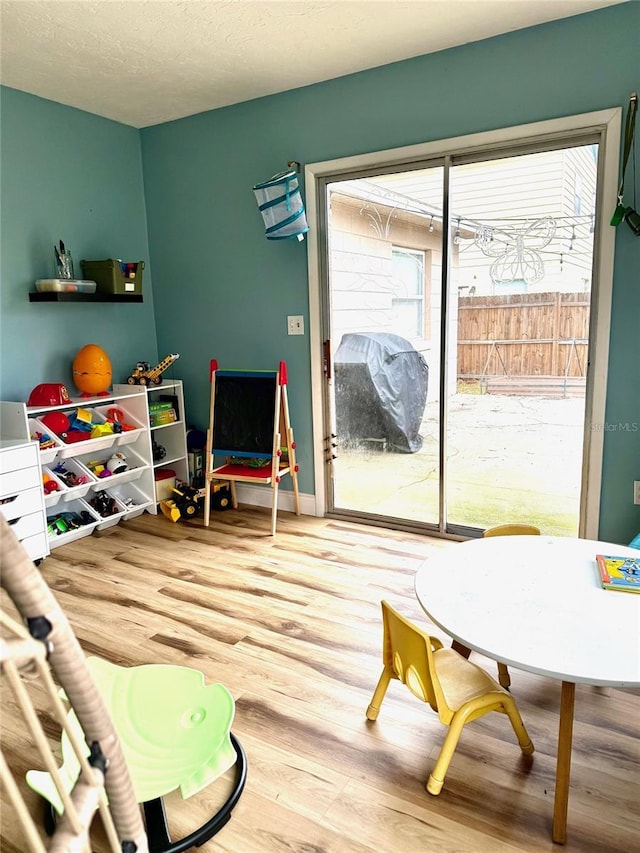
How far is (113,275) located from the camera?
3.55m

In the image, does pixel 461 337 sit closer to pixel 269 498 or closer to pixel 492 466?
pixel 492 466

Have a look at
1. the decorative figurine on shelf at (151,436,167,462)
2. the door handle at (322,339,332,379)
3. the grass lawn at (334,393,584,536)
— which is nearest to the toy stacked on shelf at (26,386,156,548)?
the decorative figurine on shelf at (151,436,167,462)

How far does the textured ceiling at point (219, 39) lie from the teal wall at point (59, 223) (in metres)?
0.26

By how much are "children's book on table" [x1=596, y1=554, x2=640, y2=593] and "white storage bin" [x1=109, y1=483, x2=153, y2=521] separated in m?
2.91

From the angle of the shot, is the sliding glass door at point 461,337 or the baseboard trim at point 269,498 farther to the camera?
the baseboard trim at point 269,498

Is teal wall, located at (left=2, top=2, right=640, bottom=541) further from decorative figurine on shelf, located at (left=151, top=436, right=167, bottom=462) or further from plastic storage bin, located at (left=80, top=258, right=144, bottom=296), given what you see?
decorative figurine on shelf, located at (left=151, top=436, right=167, bottom=462)

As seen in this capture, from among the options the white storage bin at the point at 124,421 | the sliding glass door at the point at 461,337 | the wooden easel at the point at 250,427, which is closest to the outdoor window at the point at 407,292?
the sliding glass door at the point at 461,337

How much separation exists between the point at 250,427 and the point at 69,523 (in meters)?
1.23

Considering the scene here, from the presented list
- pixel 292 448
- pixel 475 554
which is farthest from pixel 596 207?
pixel 292 448

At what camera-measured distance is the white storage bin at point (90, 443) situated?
331 centimetres

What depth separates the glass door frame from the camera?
2.62m

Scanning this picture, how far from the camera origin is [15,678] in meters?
0.53

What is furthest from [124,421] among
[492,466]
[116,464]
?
[492,466]

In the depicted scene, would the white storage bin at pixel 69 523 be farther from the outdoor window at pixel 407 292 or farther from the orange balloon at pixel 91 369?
the outdoor window at pixel 407 292
